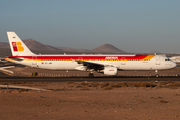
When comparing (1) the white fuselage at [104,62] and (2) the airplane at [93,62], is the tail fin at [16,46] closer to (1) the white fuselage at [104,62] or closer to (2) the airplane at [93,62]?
(2) the airplane at [93,62]

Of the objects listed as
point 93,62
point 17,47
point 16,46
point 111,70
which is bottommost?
point 111,70

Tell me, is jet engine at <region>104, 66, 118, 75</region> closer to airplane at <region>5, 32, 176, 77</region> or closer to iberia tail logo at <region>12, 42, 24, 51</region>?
airplane at <region>5, 32, 176, 77</region>

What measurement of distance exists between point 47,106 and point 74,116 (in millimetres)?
3300

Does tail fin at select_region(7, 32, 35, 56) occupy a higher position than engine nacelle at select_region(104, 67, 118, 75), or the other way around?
tail fin at select_region(7, 32, 35, 56)

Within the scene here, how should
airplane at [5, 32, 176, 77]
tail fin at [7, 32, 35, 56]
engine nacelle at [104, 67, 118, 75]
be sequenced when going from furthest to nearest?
tail fin at [7, 32, 35, 56], airplane at [5, 32, 176, 77], engine nacelle at [104, 67, 118, 75]

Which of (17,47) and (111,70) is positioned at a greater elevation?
(17,47)

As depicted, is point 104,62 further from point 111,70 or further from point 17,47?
point 17,47

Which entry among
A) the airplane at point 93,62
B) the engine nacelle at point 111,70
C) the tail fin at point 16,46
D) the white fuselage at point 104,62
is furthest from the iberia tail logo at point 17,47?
the engine nacelle at point 111,70

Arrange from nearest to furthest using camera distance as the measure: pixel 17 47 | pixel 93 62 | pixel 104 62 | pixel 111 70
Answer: pixel 111 70 < pixel 104 62 < pixel 93 62 < pixel 17 47

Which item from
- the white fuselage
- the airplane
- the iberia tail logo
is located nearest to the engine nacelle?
the airplane

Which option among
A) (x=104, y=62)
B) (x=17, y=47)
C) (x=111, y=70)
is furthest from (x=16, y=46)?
(x=111, y=70)

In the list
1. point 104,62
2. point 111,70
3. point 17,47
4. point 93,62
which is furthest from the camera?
point 17,47

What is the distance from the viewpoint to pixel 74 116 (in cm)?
1172

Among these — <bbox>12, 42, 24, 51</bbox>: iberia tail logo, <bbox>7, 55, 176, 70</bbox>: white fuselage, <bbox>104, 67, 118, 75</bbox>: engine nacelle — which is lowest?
<bbox>104, 67, 118, 75</bbox>: engine nacelle
